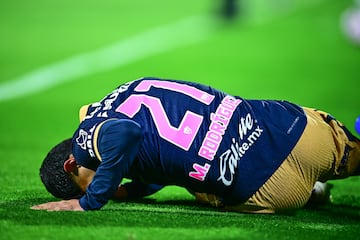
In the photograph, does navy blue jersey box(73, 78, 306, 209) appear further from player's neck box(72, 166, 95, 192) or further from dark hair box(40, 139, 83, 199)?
dark hair box(40, 139, 83, 199)

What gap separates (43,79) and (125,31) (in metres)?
3.99

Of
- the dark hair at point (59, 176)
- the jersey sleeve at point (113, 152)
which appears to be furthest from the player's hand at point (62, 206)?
the dark hair at point (59, 176)

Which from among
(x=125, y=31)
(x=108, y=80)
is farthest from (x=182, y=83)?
(x=125, y=31)

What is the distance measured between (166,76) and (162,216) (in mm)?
7478

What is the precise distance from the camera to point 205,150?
5207 mm

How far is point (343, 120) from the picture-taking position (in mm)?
9875

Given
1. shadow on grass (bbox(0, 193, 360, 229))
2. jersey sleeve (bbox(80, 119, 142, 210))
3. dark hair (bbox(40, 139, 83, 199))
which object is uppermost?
jersey sleeve (bbox(80, 119, 142, 210))

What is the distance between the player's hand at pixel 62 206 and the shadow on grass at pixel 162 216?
6 centimetres

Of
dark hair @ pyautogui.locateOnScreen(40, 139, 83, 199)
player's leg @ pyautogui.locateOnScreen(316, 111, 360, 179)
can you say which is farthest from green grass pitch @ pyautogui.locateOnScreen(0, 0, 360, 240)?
player's leg @ pyautogui.locateOnScreen(316, 111, 360, 179)

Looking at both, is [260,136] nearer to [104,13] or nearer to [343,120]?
[343,120]

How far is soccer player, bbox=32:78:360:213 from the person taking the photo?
16.9 ft

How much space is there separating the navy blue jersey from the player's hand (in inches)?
2.3

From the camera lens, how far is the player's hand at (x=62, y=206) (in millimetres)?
5168

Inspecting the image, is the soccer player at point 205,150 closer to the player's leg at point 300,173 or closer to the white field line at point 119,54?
the player's leg at point 300,173
